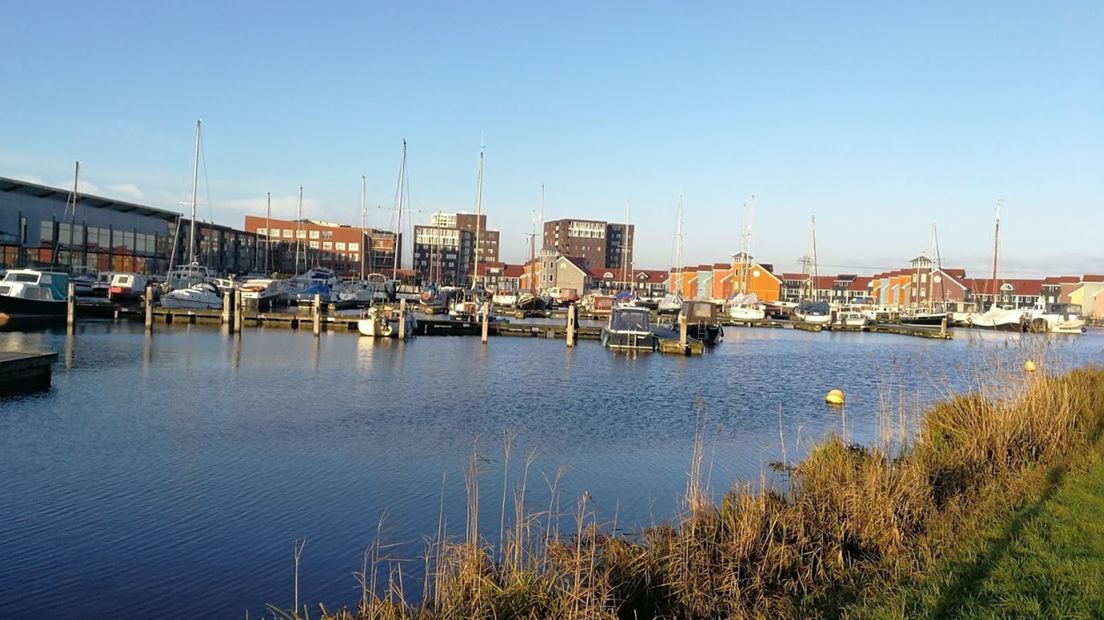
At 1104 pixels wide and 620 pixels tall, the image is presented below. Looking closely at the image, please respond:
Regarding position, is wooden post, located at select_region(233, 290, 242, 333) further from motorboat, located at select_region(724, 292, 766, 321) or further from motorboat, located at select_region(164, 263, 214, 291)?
motorboat, located at select_region(724, 292, 766, 321)

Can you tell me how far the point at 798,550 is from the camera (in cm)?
868

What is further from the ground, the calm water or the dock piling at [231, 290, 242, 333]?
the dock piling at [231, 290, 242, 333]

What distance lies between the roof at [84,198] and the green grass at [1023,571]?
71.4 metres

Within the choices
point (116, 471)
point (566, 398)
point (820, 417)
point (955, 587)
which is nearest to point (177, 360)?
point (566, 398)

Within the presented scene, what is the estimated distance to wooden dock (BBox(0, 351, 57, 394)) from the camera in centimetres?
2081

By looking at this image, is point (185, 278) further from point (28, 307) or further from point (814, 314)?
point (814, 314)

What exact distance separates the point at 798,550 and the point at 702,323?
4112cm

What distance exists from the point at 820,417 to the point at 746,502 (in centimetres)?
1437

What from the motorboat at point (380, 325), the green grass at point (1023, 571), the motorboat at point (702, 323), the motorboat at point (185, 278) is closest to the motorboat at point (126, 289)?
the motorboat at point (185, 278)

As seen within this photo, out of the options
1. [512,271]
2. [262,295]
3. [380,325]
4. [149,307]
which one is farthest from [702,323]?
[512,271]

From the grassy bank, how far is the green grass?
0.13 ft

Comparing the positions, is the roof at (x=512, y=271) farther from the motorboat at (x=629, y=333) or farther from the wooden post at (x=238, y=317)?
the wooden post at (x=238, y=317)

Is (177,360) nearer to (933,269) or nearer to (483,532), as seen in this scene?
(483,532)

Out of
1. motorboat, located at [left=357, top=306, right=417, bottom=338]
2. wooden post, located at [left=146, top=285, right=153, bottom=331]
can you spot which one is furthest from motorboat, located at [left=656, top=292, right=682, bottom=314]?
wooden post, located at [left=146, top=285, right=153, bottom=331]
